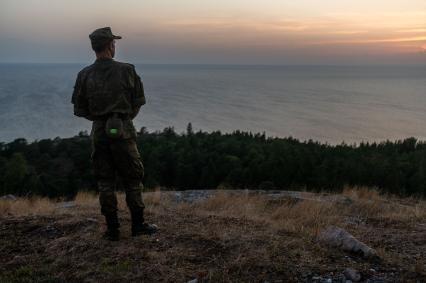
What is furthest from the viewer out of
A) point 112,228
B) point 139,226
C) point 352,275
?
point 139,226

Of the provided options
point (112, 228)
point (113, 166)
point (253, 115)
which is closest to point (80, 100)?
point (113, 166)

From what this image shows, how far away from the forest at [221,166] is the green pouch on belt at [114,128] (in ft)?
61.5

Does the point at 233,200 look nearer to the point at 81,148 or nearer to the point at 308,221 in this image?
the point at 308,221

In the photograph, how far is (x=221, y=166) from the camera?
37.6 m

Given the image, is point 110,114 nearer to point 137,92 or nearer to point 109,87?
point 109,87

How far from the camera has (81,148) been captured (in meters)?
44.5

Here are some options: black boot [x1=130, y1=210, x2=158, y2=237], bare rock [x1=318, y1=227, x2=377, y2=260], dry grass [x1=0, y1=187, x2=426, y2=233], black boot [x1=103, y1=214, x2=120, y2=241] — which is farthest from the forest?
black boot [x1=103, y1=214, x2=120, y2=241]

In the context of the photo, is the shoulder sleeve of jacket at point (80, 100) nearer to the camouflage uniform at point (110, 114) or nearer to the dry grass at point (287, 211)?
the camouflage uniform at point (110, 114)

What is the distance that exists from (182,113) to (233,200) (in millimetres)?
78565

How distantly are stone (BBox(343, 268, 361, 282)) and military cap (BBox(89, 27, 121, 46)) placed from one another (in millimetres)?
3370

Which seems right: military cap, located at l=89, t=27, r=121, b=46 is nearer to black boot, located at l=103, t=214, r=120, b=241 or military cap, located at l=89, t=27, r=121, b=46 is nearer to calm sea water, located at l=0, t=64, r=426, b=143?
black boot, located at l=103, t=214, r=120, b=241

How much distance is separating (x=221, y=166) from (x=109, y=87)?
107ft

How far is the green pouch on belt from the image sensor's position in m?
4.84

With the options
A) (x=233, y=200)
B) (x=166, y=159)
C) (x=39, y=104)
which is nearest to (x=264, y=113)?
(x=39, y=104)
